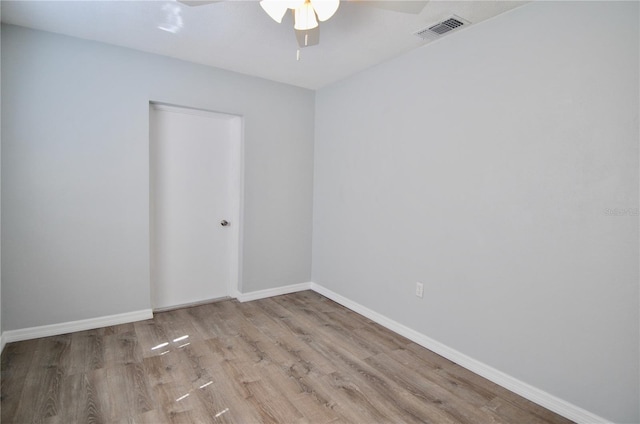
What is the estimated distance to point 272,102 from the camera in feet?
12.8

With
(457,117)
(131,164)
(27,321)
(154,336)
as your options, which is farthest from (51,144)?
(457,117)

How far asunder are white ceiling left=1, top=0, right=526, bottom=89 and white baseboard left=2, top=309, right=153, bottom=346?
8.09 feet

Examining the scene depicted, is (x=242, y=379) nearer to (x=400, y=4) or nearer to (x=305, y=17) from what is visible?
(x=305, y=17)

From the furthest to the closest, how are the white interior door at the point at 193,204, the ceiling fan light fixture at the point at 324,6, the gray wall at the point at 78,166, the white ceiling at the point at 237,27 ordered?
the white interior door at the point at 193,204 < the gray wall at the point at 78,166 < the white ceiling at the point at 237,27 < the ceiling fan light fixture at the point at 324,6

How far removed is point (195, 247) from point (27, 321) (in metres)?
1.50

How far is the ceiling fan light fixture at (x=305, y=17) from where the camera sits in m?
1.87

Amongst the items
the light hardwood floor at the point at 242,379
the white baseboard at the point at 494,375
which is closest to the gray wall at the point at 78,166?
the light hardwood floor at the point at 242,379

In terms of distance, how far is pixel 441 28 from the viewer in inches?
98.8

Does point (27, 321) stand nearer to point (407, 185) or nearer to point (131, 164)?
point (131, 164)

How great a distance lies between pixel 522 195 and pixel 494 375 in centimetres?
128

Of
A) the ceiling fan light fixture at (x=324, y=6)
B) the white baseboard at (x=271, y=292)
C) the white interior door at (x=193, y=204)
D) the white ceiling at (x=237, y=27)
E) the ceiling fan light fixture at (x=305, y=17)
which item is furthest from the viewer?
the white baseboard at (x=271, y=292)

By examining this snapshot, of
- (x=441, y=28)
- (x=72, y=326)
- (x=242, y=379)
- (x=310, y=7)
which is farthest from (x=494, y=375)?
(x=72, y=326)

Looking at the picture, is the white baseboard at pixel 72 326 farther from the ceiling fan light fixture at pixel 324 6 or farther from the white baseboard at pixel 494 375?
the ceiling fan light fixture at pixel 324 6

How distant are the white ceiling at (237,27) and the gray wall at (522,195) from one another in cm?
30
